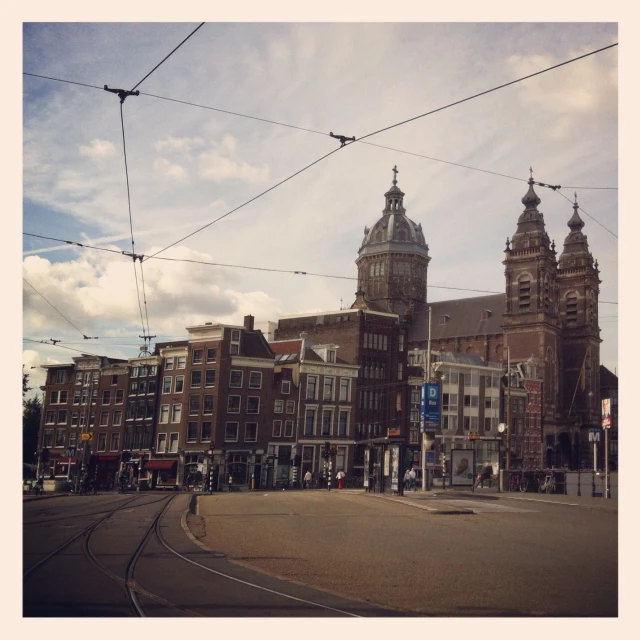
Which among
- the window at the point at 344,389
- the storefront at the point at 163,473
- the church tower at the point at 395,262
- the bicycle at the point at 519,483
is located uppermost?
the church tower at the point at 395,262

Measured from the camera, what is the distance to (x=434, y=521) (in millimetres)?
18172

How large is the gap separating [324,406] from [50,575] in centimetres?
A: 4399

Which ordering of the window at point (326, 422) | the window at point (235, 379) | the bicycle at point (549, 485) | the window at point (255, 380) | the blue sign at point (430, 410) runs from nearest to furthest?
the blue sign at point (430, 410)
the bicycle at point (549, 485)
the window at point (235, 379)
the window at point (255, 380)
the window at point (326, 422)

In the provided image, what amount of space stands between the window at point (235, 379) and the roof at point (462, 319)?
45.5m

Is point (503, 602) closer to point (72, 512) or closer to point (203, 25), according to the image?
point (203, 25)

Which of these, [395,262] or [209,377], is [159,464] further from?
[395,262]

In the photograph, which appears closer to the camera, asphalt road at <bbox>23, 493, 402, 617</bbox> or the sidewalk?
asphalt road at <bbox>23, 493, 402, 617</bbox>

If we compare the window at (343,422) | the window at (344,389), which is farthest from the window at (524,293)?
the window at (343,422)

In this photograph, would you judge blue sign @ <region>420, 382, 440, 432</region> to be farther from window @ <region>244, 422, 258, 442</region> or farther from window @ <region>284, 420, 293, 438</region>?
window @ <region>284, 420, 293, 438</region>

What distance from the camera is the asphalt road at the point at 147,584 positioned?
9.53 m

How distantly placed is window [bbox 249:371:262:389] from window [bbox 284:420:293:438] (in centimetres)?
628

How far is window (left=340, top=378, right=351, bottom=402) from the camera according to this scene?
56.2m

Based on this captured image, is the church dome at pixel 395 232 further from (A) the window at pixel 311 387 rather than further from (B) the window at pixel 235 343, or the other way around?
(B) the window at pixel 235 343

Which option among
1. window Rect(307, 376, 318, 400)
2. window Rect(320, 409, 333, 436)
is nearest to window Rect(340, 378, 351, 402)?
window Rect(320, 409, 333, 436)
